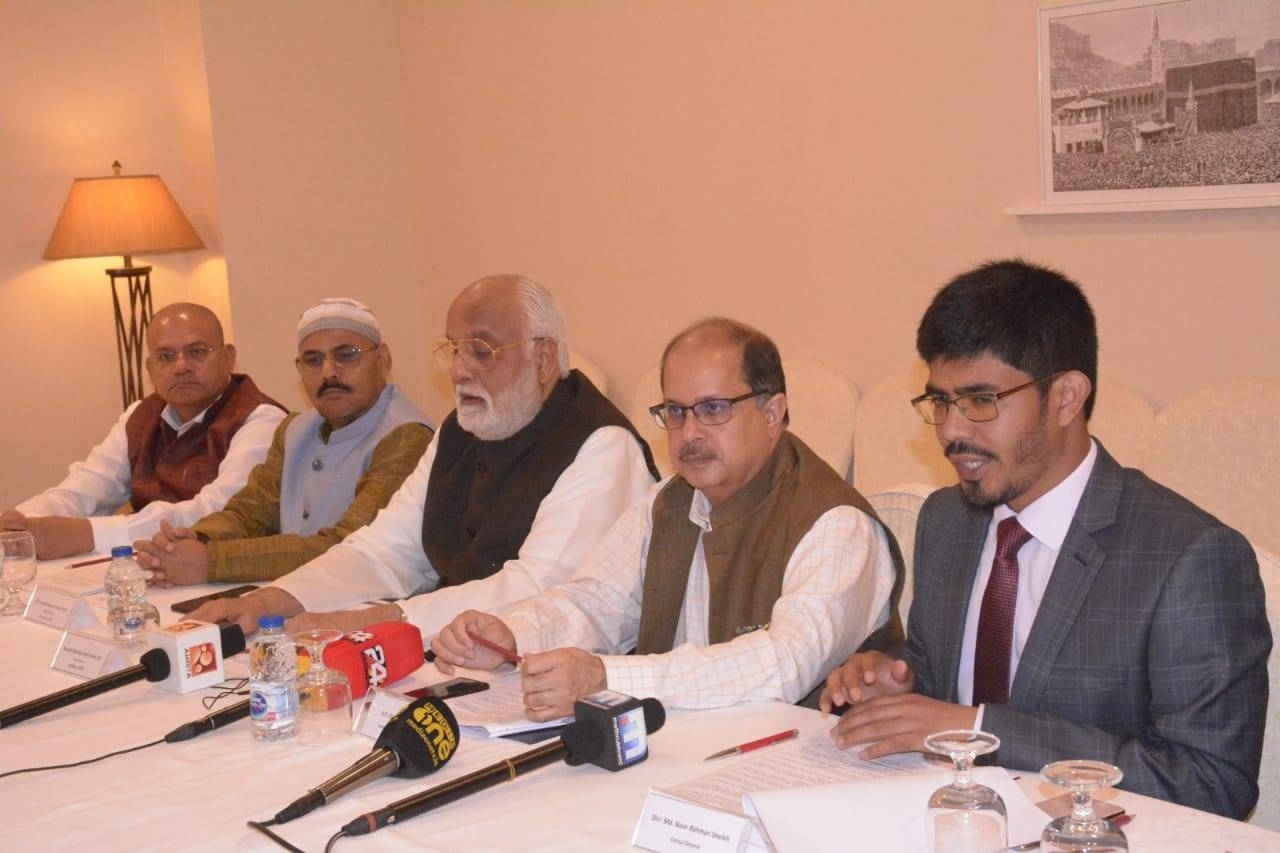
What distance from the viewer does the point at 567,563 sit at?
3447mm

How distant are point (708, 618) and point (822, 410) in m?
2.20

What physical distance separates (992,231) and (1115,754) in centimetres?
276

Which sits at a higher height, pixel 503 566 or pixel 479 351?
pixel 479 351

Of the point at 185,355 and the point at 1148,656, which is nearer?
the point at 1148,656

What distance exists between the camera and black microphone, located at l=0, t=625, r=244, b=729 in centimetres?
258

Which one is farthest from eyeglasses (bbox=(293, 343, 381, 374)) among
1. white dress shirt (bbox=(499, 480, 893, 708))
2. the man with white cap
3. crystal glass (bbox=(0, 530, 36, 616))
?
white dress shirt (bbox=(499, 480, 893, 708))

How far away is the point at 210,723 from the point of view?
244 centimetres

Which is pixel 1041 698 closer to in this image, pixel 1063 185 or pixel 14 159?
pixel 1063 185

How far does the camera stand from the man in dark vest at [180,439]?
189 inches

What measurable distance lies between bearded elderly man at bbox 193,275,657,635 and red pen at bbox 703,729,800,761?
1.27m

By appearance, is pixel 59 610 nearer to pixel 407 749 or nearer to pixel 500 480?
pixel 500 480

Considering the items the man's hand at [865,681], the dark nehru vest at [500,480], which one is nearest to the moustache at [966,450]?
the man's hand at [865,681]

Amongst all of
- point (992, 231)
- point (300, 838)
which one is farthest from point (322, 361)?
point (300, 838)

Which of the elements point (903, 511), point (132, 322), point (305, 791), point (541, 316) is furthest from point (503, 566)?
point (132, 322)
